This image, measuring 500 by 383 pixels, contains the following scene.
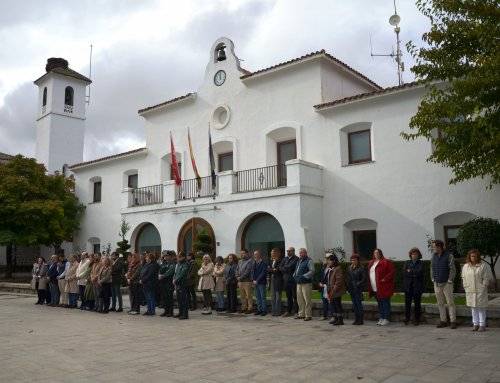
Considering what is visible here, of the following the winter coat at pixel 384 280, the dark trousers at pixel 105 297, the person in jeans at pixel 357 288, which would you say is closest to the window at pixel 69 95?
the dark trousers at pixel 105 297

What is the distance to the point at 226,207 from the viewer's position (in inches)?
774

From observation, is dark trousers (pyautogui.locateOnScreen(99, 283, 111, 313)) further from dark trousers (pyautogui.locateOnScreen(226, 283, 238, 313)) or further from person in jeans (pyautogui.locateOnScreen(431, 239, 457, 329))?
person in jeans (pyautogui.locateOnScreen(431, 239, 457, 329))

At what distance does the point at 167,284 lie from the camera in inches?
527

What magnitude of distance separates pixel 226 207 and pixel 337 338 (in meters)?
11.1

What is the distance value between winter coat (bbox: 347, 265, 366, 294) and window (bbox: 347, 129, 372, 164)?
7.64m

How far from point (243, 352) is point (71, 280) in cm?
981

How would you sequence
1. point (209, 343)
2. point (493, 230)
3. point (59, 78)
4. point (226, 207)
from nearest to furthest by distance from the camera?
point (209, 343) → point (493, 230) → point (226, 207) → point (59, 78)

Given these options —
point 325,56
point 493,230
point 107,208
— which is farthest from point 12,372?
point 107,208

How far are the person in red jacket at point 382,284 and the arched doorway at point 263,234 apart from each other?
793 centimetres

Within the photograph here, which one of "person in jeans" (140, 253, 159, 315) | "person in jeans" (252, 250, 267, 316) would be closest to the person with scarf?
"person in jeans" (140, 253, 159, 315)

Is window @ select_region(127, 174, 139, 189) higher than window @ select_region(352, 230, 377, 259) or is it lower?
higher

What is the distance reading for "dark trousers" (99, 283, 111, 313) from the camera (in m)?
14.4

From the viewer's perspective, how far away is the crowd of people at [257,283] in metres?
10.1

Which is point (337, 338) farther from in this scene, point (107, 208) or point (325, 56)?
point (107, 208)
